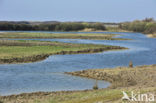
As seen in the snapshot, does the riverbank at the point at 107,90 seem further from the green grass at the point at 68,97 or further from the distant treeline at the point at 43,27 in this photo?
the distant treeline at the point at 43,27

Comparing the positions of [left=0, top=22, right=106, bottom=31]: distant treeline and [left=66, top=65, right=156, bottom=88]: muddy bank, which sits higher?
[left=66, top=65, right=156, bottom=88]: muddy bank

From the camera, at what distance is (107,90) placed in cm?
1664

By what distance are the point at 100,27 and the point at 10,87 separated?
5743 inches

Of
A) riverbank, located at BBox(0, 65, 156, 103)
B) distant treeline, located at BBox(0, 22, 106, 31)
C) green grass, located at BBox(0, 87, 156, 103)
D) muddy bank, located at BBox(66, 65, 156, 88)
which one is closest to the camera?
green grass, located at BBox(0, 87, 156, 103)

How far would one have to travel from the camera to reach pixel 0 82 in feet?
64.5

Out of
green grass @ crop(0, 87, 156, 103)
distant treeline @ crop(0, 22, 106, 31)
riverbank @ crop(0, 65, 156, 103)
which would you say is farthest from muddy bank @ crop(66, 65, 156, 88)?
distant treeline @ crop(0, 22, 106, 31)

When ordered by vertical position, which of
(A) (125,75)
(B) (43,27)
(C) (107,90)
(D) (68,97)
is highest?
(D) (68,97)

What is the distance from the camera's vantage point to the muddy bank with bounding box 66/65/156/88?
20.0 metres

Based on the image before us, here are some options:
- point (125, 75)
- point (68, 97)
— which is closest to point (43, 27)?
point (125, 75)

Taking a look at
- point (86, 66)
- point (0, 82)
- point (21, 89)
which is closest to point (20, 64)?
point (86, 66)

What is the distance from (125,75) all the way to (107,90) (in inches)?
238

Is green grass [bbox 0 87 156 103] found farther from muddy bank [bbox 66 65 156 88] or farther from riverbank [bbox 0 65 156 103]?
muddy bank [bbox 66 65 156 88]

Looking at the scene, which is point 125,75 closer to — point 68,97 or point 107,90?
point 107,90

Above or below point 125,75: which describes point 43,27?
below
